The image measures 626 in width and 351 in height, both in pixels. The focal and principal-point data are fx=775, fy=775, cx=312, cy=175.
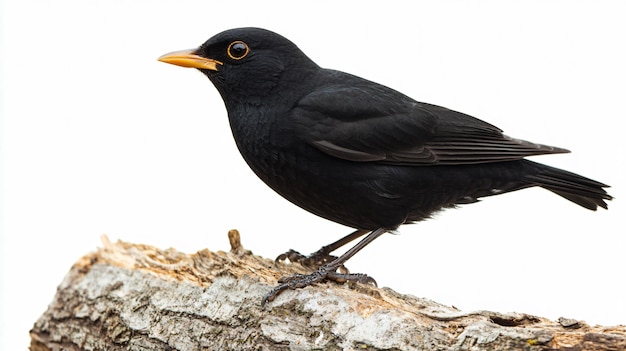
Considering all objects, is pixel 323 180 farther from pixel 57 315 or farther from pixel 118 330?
pixel 57 315

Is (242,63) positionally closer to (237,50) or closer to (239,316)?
(237,50)

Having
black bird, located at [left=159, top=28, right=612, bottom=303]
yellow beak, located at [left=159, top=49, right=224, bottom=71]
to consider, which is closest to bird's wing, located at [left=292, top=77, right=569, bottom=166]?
black bird, located at [left=159, top=28, right=612, bottom=303]

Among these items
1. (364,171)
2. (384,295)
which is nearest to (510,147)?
(364,171)

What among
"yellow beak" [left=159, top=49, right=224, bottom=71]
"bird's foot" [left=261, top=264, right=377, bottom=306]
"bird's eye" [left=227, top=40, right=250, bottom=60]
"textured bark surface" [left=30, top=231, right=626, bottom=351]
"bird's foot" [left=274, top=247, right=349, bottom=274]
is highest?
"bird's eye" [left=227, top=40, right=250, bottom=60]

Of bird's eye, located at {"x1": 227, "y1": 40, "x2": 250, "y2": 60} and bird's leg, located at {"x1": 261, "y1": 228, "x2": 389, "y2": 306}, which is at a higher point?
bird's eye, located at {"x1": 227, "y1": 40, "x2": 250, "y2": 60}

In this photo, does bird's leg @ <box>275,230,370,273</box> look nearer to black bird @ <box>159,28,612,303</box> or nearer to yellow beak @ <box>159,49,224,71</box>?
black bird @ <box>159,28,612,303</box>

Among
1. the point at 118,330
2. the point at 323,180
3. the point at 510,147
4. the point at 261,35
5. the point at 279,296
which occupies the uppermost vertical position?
the point at 261,35
